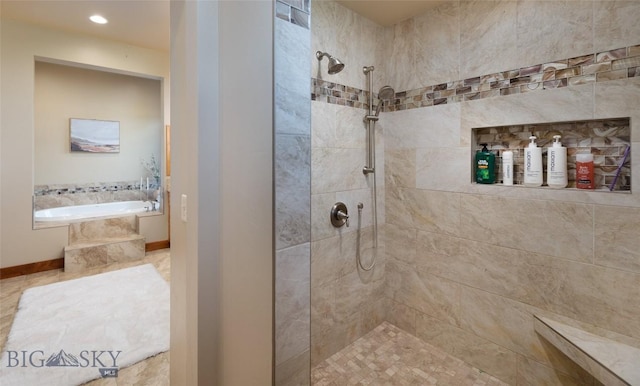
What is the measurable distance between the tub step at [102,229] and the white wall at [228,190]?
354 centimetres

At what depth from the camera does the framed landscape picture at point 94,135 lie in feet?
15.2

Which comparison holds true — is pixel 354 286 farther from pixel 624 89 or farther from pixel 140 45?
pixel 140 45

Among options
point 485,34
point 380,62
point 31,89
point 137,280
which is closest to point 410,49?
point 380,62

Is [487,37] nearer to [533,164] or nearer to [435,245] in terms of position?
[533,164]

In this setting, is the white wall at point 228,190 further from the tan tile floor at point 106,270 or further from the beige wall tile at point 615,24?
the beige wall tile at point 615,24

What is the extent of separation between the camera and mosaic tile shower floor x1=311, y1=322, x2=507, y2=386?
6.05 feet

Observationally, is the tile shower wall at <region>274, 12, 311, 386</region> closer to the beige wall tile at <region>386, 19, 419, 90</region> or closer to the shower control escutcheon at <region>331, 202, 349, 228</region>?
the shower control escutcheon at <region>331, 202, 349, 228</region>

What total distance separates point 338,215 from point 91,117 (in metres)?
4.92

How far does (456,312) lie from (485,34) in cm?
185

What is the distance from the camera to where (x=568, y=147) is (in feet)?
5.33

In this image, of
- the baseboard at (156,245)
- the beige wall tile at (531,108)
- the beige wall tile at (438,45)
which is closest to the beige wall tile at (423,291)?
the beige wall tile at (531,108)

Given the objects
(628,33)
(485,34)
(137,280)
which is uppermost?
(485,34)

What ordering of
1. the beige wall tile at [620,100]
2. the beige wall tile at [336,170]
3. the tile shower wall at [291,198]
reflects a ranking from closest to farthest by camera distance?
the tile shower wall at [291,198]
the beige wall tile at [620,100]
the beige wall tile at [336,170]

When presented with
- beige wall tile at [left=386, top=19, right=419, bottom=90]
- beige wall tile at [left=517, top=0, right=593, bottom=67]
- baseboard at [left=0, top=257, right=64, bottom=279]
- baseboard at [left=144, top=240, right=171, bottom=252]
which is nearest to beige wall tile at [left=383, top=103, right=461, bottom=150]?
beige wall tile at [left=386, top=19, right=419, bottom=90]
